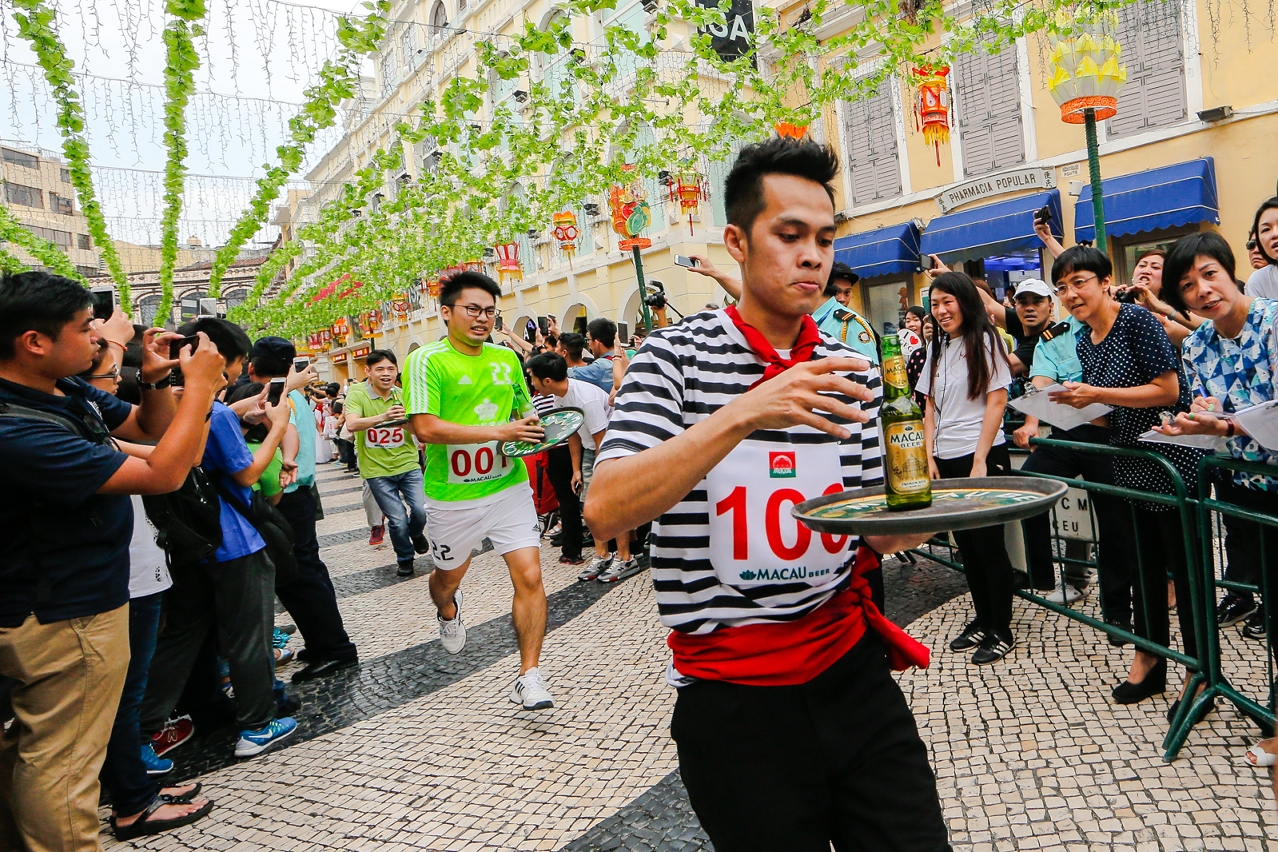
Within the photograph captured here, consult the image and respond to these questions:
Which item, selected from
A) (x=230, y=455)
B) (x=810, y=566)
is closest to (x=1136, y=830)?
(x=810, y=566)

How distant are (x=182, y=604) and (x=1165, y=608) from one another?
4.43m

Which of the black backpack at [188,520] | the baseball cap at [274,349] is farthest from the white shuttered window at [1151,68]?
the black backpack at [188,520]

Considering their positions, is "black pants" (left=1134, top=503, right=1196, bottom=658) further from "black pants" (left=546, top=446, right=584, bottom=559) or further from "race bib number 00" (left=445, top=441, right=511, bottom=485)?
"black pants" (left=546, top=446, right=584, bottom=559)

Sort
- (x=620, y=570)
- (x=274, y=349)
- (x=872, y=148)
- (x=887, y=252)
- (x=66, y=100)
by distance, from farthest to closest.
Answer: (x=872, y=148), (x=887, y=252), (x=66, y=100), (x=620, y=570), (x=274, y=349)

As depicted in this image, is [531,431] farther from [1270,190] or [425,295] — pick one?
[425,295]

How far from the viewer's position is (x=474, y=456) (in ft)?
13.9

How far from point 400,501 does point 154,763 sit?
4.24 meters

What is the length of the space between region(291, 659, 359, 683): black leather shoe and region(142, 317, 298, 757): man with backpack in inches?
34.9

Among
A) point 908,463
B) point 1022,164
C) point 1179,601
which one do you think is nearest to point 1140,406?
point 1179,601

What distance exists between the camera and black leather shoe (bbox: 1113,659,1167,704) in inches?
132

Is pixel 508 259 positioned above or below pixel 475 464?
above

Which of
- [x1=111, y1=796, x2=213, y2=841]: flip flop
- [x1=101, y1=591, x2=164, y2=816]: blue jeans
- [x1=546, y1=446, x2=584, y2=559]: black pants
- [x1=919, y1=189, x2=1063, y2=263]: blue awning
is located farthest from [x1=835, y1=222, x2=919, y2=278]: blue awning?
[x1=111, y1=796, x2=213, y2=841]: flip flop

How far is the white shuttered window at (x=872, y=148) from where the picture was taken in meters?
16.5

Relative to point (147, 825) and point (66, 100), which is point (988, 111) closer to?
point (66, 100)
